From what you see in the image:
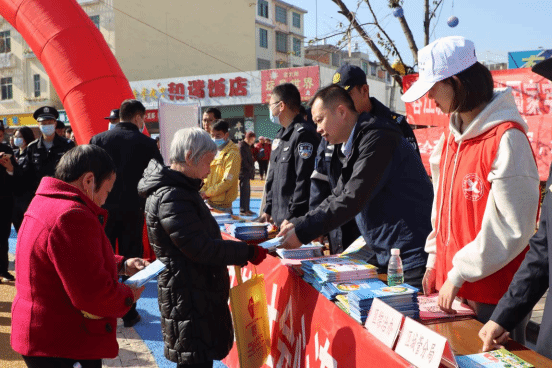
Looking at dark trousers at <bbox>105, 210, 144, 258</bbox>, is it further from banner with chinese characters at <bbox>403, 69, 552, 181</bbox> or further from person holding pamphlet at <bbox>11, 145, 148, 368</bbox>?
banner with chinese characters at <bbox>403, 69, 552, 181</bbox>

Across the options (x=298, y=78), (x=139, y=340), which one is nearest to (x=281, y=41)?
(x=298, y=78)

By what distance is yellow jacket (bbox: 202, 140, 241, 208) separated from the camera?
5906 mm

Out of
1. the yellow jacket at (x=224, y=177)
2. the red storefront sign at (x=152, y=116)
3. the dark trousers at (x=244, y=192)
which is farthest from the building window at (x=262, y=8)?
the yellow jacket at (x=224, y=177)

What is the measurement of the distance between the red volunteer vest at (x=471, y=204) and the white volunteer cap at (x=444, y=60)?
273mm

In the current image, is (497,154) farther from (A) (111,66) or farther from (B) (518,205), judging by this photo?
(A) (111,66)

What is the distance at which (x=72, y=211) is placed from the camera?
1.98m

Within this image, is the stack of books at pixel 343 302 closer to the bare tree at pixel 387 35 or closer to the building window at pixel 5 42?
the bare tree at pixel 387 35

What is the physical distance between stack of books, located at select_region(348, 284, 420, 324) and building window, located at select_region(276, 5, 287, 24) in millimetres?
41923

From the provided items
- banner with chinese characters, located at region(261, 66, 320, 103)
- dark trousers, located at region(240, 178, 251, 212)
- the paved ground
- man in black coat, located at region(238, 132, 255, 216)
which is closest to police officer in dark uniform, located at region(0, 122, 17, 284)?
the paved ground

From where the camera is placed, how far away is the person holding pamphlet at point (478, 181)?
1.84 meters

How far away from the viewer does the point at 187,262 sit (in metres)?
2.54

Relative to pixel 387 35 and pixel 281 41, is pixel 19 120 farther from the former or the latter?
pixel 387 35

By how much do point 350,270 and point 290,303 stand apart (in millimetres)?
584

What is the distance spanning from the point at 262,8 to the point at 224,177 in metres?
35.8
